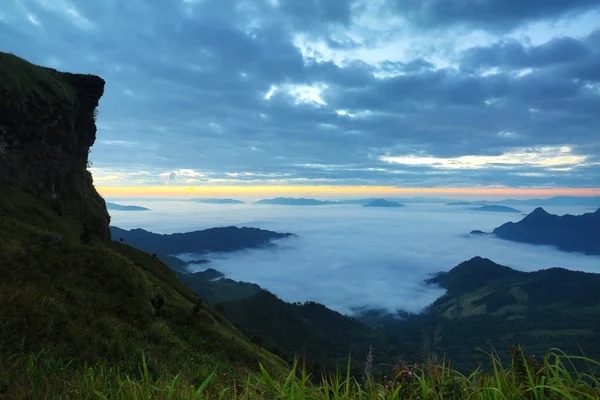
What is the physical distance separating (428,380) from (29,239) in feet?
68.4

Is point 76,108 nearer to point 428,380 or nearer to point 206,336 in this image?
point 206,336

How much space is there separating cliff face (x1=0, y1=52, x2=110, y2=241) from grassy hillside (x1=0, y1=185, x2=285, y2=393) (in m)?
13.1

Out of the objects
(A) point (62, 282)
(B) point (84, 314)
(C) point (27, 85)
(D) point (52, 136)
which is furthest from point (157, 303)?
(C) point (27, 85)

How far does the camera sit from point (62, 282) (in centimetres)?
1538

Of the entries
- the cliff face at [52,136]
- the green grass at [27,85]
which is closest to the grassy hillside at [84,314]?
the cliff face at [52,136]

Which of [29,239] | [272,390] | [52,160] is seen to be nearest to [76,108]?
[52,160]

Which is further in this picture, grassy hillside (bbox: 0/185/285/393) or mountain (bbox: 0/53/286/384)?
mountain (bbox: 0/53/286/384)

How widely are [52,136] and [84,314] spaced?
43452 mm

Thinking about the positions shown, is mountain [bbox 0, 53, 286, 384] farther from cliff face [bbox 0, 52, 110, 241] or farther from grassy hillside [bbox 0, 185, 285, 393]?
cliff face [bbox 0, 52, 110, 241]

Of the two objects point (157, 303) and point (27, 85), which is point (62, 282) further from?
point (27, 85)

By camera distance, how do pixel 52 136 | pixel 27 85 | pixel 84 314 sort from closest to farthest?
pixel 84 314
pixel 27 85
pixel 52 136

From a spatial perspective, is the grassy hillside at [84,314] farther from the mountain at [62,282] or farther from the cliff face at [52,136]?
the cliff face at [52,136]

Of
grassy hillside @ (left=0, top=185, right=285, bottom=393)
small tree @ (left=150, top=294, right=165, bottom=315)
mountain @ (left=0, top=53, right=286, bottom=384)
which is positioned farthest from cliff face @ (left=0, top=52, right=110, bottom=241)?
small tree @ (left=150, top=294, right=165, bottom=315)

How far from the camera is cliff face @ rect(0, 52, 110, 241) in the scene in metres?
37.2
